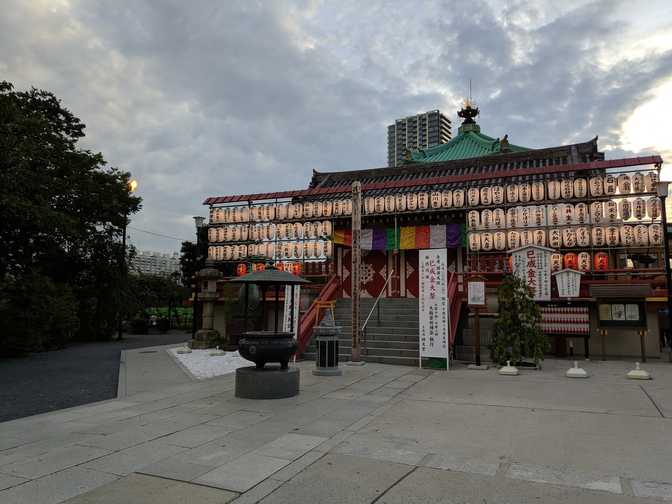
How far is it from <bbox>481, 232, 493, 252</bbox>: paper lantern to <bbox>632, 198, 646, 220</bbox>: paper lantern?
440 cm

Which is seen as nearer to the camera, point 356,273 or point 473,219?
point 356,273

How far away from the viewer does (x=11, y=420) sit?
7363 mm

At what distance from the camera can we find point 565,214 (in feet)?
52.2

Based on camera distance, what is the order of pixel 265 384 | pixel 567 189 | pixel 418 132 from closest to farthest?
pixel 265 384 < pixel 567 189 < pixel 418 132

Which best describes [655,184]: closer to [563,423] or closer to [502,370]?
[502,370]

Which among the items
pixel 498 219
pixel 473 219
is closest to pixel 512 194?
pixel 498 219

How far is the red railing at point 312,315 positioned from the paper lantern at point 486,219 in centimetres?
596

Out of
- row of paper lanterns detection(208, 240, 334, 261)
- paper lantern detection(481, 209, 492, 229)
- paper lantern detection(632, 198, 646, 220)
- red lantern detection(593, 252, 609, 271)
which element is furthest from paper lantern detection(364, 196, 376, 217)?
paper lantern detection(632, 198, 646, 220)

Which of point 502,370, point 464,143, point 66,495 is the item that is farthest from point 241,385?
point 464,143

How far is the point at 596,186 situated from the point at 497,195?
3.15 metres

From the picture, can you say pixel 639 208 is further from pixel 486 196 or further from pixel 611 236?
pixel 486 196

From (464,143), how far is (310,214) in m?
14.7

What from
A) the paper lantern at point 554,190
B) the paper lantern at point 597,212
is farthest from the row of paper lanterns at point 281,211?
the paper lantern at point 597,212

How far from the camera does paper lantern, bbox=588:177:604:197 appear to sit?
15523mm
